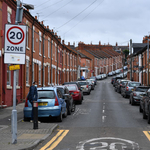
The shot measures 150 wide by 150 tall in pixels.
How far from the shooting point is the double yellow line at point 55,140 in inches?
345

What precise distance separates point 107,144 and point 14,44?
13.1 feet

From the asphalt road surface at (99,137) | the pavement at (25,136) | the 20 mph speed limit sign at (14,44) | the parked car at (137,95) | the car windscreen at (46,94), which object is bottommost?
the asphalt road surface at (99,137)

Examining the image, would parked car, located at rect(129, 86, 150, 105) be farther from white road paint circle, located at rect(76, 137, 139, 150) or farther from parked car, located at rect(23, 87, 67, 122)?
white road paint circle, located at rect(76, 137, 139, 150)

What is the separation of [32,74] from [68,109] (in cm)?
1185

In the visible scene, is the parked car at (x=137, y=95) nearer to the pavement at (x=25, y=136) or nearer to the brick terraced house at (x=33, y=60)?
the brick terraced house at (x=33, y=60)

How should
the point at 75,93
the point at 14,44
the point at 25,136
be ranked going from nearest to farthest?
the point at 14,44
the point at 25,136
the point at 75,93

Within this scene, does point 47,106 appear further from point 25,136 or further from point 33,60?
point 33,60

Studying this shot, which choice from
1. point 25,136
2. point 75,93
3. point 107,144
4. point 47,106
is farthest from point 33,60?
point 107,144

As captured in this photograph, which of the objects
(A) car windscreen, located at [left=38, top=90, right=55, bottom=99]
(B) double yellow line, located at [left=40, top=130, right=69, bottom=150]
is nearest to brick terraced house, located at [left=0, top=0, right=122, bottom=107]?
(B) double yellow line, located at [left=40, top=130, right=69, bottom=150]

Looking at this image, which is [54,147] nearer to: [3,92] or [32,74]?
[3,92]

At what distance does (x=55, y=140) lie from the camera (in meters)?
9.88

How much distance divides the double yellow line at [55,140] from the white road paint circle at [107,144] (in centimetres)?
74

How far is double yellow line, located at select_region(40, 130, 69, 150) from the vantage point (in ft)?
28.8

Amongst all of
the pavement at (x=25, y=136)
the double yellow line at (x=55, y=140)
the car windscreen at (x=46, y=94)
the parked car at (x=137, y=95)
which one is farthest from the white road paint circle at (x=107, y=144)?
the parked car at (x=137, y=95)
